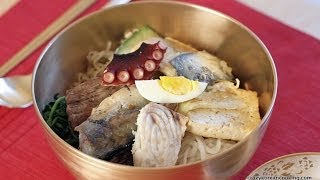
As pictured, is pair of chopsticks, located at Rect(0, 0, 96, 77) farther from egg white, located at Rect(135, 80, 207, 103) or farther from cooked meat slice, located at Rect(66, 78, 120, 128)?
egg white, located at Rect(135, 80, 207, 103)

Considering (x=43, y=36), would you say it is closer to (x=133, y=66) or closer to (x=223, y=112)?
(x=133, y=66)

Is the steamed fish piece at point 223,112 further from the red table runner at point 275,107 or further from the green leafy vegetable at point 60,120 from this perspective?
the green leafy vegetable at point 60,120

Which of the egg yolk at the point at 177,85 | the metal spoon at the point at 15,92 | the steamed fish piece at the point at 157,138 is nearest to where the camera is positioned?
the steamed fish piece at the point at 157,138

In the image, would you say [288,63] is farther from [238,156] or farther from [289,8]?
[238,156]

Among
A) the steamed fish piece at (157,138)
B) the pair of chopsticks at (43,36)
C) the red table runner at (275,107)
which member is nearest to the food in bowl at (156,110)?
the steamed fish piece at (157,138)

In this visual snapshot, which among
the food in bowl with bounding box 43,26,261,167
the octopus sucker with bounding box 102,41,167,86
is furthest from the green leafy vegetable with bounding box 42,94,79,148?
the octopus sucker with bounding box 102,41,167,86
